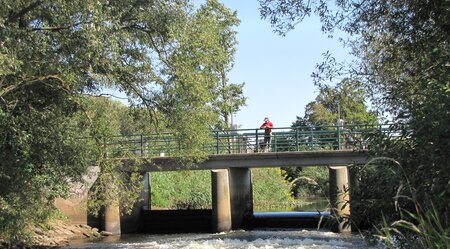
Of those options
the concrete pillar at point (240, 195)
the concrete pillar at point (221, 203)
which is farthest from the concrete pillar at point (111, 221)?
the concrete pillar at point (240, 195)

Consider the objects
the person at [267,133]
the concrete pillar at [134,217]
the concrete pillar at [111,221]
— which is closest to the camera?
the concrete pillar at [111,221]

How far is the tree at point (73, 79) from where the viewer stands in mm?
11047

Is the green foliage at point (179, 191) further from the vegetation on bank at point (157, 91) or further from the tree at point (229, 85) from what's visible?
the vegetation on bank at point (157, 91)

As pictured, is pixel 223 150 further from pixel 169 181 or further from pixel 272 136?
→ pixel 169 181

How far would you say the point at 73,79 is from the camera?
1140cm

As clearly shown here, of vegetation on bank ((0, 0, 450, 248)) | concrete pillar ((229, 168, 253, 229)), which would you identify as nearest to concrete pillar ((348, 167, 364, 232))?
vegetation on bank ((0, 0, 450, 248))

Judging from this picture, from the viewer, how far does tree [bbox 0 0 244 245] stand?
36.2 feet

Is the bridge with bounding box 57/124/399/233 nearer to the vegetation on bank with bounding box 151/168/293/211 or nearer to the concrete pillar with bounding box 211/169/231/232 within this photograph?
the concrete pillar with bounding box 211/169/231/232

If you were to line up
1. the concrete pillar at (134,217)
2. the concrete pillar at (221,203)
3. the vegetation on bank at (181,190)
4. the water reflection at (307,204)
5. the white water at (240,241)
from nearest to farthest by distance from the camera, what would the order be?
the white water at (240,241) → the concrete pillar at (221,203) → the concrete pillar at (134,217) → the vegetation on bank at (181,190) → the water reflection at (307,204)

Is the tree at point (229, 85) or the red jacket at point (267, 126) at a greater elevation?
the tree at point (229, 85)

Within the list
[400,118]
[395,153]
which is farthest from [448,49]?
[395,153]

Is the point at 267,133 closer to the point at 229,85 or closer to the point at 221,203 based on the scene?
the point at 221,203

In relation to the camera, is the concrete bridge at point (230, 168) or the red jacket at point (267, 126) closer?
the concrete bridge at point (230, 168)

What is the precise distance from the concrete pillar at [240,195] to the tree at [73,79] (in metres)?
12.6
